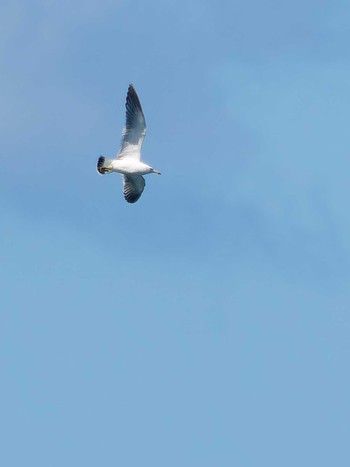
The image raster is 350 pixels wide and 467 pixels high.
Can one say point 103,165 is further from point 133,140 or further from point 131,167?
point 133,140

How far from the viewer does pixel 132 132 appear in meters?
129

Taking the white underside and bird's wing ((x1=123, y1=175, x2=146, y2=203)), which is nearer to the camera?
the white underside

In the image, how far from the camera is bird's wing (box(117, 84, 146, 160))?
423ft

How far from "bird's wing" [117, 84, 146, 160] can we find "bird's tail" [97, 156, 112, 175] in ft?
6.62

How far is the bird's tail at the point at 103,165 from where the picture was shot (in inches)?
4966

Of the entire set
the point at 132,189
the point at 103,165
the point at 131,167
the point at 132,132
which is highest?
the point at 132,132

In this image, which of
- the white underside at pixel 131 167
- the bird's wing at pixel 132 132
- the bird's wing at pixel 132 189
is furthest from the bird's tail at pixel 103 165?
the bird's wing at pixel 132 189

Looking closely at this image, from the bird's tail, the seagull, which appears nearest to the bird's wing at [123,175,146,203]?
the seagull

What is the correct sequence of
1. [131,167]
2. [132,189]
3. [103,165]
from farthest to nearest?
[132,189] < [131,167] < [103,165]

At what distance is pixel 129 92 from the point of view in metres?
128

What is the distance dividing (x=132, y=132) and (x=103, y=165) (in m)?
4.21

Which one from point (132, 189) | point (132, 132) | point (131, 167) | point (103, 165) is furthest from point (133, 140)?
point (132, 189)

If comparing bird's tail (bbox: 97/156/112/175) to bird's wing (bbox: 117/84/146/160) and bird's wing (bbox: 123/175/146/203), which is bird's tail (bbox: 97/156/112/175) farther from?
bird's wing (bbox: 123/175/146/203)

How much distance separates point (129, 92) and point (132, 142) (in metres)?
3.74
